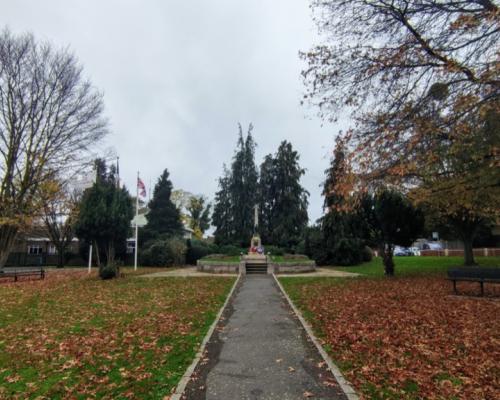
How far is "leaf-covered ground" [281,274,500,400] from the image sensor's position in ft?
14.3

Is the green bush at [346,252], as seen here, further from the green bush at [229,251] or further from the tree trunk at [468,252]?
the green bush at [229,251]

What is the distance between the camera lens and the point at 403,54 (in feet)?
24.9

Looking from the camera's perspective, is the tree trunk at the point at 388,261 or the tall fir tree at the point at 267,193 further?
the tall fir tree at the point at 267,193

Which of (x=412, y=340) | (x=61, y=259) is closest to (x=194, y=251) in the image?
(x=61, y=259)

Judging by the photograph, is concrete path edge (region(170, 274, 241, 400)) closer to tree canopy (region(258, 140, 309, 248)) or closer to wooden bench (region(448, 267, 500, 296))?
wooden bench (region(448, 267, 500, 296))

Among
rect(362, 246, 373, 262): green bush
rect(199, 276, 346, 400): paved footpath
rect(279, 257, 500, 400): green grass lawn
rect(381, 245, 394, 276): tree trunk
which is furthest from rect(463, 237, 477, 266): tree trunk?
rect(199, 276, 346, 400): paved footpath

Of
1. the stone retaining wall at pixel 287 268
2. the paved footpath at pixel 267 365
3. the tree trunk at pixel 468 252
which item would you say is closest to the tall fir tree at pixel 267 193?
the stone retaining wall at pixel 287 268

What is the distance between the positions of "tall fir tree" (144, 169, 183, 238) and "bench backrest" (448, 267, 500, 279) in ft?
97.1

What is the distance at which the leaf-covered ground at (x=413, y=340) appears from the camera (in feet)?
14.3

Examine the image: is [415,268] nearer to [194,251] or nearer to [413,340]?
[413,340]

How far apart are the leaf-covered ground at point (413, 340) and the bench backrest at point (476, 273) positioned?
0.67 metres

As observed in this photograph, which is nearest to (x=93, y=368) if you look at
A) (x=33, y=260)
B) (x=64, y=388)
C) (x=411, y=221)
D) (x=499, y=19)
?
(x=64, y=388)

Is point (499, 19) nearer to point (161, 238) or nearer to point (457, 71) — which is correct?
point (457, 71)

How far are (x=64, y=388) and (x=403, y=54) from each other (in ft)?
29.5
